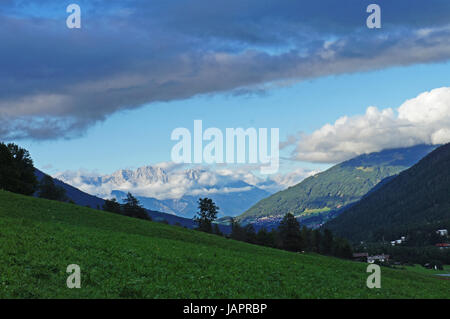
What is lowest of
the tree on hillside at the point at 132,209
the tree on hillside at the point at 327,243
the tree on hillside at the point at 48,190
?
the tree on hillside at the point at 327,243

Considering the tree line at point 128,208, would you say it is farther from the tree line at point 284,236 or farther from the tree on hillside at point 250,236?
the tree on hillside at point 250,236

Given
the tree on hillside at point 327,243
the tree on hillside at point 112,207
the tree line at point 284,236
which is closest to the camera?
the tree line at point 284,236

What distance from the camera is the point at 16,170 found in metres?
107

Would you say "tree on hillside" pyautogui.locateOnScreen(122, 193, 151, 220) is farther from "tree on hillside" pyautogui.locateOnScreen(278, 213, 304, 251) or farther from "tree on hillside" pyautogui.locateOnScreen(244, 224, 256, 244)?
"tree on hillside" pyautogui.locateOnScreen(278, 213, 304, 251)

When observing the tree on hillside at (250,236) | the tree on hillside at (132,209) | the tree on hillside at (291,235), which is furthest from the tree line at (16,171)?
the tree on hillside at (291,235)

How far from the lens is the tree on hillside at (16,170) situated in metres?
105

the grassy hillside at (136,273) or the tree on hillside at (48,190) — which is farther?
the tree on hillside at (48,190)

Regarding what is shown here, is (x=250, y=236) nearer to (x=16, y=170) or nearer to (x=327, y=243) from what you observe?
(x=327, y=243)

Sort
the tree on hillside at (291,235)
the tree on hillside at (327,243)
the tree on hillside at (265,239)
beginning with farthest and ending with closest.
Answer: the tree on hillside at (327,243), the tree on hillside at (265,239), the tree on hillside at (291,235)

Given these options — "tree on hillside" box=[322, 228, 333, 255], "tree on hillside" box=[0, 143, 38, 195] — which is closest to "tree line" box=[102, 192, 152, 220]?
"tree on hillside" box=[0, 143, 38, 195]

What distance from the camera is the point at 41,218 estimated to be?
6066cm
